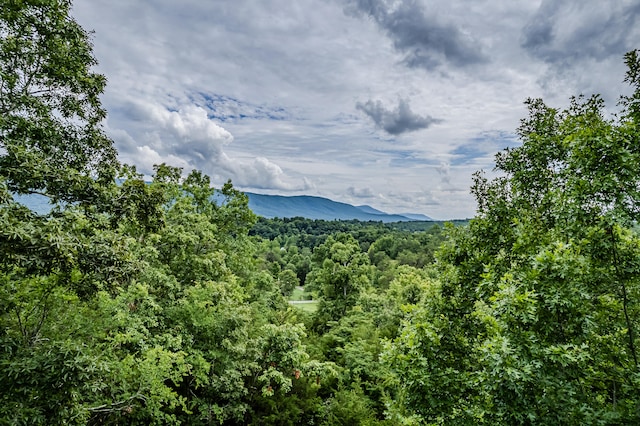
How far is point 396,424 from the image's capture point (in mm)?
11258

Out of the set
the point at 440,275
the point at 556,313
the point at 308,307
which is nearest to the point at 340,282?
the point at 308,307

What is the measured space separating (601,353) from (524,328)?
4.52 ft

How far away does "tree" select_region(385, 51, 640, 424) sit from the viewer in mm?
4676

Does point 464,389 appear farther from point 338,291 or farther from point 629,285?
point 338,291

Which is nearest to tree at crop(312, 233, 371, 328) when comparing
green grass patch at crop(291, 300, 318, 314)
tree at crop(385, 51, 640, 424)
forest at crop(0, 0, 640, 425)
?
green grass patch at crop(291, 300, 318, 314)

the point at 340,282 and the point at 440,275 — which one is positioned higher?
the point at 440,275

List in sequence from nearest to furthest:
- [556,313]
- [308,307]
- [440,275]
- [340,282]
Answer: [556,313], [440,275], [340,282], [308,307]

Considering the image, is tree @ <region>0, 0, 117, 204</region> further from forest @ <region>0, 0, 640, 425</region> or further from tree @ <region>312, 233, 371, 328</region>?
tree @ <region>312, 233, 371, 328</region>

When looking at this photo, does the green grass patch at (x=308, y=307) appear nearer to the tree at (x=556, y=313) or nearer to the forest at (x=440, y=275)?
the forest at (x=440, y=275)

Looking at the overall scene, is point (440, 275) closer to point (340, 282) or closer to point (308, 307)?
point (340, 282)

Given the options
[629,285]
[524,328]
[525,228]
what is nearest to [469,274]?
[525,228]

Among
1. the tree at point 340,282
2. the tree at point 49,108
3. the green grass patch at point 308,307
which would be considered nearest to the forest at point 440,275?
the tree at point 49,108

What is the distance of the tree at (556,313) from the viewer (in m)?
4.68

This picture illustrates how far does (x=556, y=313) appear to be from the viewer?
16.3 ft
